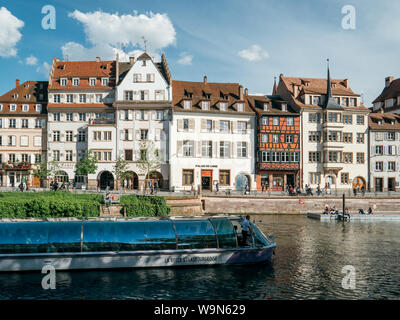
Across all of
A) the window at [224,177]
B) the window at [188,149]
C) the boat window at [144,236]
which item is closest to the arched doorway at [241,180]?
the window at [224,177]

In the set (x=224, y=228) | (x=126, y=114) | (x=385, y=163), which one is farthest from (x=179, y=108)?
(x=224, y=228)

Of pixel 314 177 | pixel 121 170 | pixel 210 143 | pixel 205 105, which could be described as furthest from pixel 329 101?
pixel 121 170

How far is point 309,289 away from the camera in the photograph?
17.6 metres

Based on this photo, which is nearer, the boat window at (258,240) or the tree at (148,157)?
the boat window at (258,240)

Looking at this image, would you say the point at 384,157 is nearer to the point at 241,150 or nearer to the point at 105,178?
the point at 241,150

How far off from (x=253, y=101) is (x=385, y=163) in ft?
75.8

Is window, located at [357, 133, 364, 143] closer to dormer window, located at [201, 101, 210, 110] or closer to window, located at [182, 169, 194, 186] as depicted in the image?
dormer window, located at [201, 101, 210, 110]

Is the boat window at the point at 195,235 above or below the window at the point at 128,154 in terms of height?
below

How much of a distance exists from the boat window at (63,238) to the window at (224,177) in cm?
3959

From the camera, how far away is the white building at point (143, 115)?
2264 inches

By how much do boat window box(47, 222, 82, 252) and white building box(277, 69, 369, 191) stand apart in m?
45.0

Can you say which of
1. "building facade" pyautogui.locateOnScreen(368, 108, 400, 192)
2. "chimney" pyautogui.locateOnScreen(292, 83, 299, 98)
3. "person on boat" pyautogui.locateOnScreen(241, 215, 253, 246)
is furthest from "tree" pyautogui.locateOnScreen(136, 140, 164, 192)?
"building facade" pyautogui.locateOnScreen(368, 108, 400, 192)

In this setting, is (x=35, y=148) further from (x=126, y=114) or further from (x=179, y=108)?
(x=179, y=108)

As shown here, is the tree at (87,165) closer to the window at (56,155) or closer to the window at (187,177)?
the window at (56,155)
